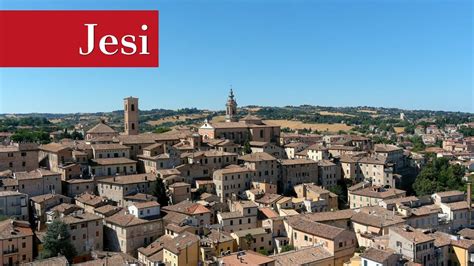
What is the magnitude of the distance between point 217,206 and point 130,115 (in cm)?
2443

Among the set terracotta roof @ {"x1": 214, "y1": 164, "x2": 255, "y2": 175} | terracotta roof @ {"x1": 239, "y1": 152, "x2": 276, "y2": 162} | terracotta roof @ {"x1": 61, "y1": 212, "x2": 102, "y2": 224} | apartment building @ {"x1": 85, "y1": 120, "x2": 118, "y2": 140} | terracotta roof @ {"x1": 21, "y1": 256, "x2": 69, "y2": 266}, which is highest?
apartment building @ {"x1": 85, "y1": 120, "x2": 118, "y2": 140}

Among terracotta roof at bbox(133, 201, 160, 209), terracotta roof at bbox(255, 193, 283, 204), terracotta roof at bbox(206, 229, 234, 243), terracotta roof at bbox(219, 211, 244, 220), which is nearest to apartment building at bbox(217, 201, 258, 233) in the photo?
terracotta roof at bbox(219, 211, 244, 220)

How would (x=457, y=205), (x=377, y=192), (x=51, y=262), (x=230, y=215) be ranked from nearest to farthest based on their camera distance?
(x=51, y=262) → (x=230, y=215) → (x=457, y=205) → (x=377, y=192)

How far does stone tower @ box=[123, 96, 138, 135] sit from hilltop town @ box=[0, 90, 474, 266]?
18.0ft

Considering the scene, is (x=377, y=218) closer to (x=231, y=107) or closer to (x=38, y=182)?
(x=38, y=182)


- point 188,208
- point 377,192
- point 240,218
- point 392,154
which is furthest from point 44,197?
point 392,154

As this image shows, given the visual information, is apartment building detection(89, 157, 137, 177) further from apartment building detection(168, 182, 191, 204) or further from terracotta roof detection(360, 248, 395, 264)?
terracotta roof detection(360, 248, 395, 264)

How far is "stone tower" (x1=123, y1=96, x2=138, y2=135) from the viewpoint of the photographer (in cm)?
5978

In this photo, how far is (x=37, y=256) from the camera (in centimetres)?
3119

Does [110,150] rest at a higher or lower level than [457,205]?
higher

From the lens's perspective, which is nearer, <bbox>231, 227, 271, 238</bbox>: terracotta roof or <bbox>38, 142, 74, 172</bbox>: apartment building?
<bbox>231, 227, 271, 238</bbox>: terracotta roof

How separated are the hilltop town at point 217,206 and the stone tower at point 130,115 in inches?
216

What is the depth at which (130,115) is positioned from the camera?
2359 inches

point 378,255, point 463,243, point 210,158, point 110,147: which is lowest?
point 463,243
